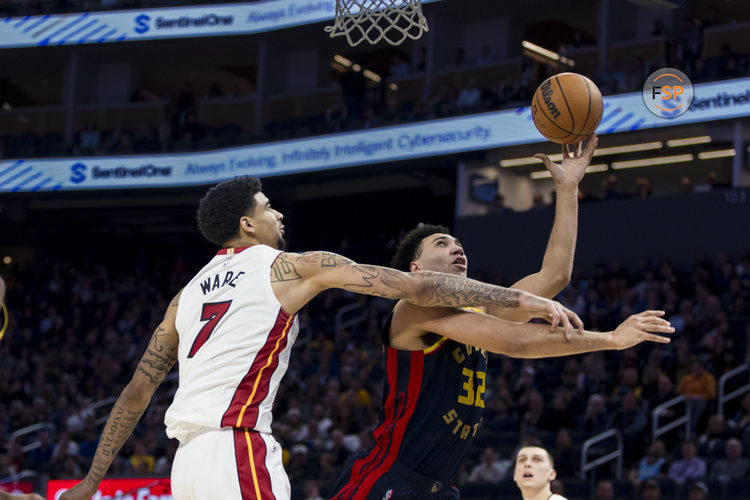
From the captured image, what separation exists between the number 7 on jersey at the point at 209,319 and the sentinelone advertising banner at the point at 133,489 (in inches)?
290

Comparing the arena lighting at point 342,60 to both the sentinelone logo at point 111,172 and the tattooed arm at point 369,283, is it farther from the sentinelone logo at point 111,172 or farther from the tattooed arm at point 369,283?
the tattooed arm at point 369,283

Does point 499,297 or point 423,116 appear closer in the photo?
point 499,297

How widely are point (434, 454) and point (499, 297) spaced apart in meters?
0.79

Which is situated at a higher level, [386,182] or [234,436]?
[386,182]

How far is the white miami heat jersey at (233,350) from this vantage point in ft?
11.3

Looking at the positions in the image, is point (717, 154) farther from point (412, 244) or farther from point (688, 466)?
point (412, 244)

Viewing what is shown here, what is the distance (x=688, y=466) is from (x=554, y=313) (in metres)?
7.34

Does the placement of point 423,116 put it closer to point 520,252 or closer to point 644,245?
point 520,252

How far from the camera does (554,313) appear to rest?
11.0 ft

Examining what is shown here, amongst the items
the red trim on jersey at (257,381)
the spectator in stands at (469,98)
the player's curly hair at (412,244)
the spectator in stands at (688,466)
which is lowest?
the spectator in stands at (688,466)

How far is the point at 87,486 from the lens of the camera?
3.81 meters

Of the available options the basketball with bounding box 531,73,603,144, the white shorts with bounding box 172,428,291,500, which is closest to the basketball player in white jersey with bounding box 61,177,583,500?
the white shorts with bounding box 172,428,291,500

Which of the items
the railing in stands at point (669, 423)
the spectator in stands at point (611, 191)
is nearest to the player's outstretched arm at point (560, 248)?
the railing in stands at point (669, 423)

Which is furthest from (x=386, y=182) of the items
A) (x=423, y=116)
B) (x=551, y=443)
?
(x=551, y=443)
